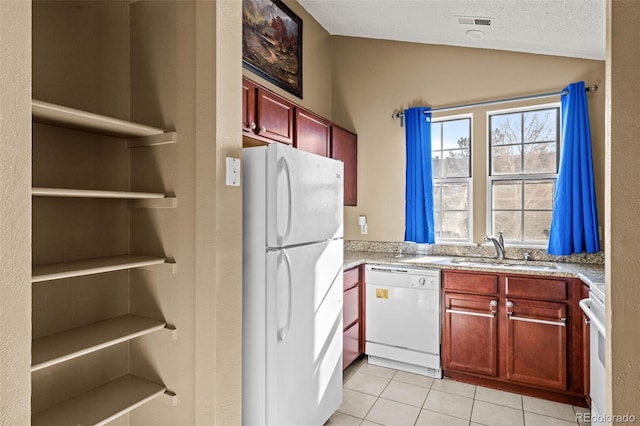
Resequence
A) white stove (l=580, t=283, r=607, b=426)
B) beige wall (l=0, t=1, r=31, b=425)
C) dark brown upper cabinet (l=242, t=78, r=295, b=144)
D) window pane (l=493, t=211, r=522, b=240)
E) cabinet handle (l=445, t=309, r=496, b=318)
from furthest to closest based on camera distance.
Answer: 1. window pane (l=493, t=211, r=522, b=240)
2. cabinet handle (l=445, t=309, r=496, b=318)
3. dark brown upper cabinet (l=242, t=78, r=295, b=144)
4. white stove (l=580, t=283, r=607, b=426)
5. beige wall (l=0, t=1, r=31, b=425)

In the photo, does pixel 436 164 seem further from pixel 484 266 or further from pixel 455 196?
pixel 484 266

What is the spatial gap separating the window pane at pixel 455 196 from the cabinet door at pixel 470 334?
0.98m

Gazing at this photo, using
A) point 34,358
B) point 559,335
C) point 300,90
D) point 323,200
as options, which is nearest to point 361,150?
point 300,90

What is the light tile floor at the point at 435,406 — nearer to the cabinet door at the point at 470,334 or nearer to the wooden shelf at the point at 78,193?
the cabinet door at the point at 470,334

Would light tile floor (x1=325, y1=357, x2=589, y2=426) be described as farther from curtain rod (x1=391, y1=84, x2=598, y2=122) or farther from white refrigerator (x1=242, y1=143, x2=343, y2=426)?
curtain rod (x1=391, y1=84, x2=598, y2=122)

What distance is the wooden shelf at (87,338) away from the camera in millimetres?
1359

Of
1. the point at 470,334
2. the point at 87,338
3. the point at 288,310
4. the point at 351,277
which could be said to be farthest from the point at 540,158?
the point at 87,338

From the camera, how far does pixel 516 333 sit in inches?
107

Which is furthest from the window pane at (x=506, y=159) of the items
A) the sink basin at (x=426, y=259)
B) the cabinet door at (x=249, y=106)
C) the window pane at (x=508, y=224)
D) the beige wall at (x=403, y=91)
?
the cabinet door at (x=249, y=106)

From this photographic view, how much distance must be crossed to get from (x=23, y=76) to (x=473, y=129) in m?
3.32

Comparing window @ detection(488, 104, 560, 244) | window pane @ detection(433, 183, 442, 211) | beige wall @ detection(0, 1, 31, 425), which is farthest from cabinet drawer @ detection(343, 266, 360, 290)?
beige wall @ detection(0, 1, 31, 425)

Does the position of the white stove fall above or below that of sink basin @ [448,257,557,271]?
below

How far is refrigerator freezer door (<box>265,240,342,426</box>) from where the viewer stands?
72.5 inches

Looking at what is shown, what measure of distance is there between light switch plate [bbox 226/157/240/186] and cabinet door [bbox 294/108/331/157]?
122 centimetres
